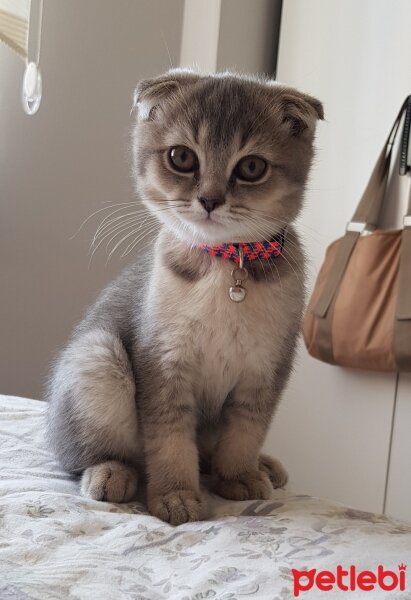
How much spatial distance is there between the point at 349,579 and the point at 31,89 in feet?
5.17

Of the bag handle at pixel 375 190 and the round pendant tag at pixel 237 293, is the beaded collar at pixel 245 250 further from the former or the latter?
the bag handle at pixel 375 190

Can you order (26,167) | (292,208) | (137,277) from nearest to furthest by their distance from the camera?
(292,208)
(137,277)
(26,167)

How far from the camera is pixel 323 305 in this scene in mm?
1939

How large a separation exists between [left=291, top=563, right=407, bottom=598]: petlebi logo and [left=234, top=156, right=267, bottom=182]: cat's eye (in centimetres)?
57

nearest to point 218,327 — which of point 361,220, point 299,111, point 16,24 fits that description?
point 299,111

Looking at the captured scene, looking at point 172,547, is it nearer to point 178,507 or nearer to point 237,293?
point 178,507

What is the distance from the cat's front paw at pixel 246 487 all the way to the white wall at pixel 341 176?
36.8 inches

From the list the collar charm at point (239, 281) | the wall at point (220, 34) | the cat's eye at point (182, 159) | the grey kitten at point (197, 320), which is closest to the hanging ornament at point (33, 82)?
the wall at point (220, 34)

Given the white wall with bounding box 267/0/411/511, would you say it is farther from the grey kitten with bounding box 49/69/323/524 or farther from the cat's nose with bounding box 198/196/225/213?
the cat's nose with bounding box 198/196/225/213

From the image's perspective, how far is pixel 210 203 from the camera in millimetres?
954

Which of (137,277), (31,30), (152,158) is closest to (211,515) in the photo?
(137,277)

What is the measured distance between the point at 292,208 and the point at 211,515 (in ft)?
1.63

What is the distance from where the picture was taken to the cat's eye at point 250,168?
100 centimetres

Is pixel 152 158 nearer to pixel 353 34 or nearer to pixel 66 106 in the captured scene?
pixel 66 106
